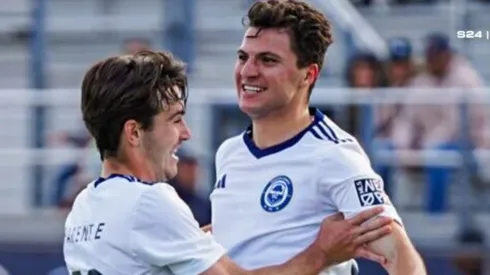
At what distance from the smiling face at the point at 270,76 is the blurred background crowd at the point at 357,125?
13.3 feet

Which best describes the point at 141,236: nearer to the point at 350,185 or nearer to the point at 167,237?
the point at 167,237

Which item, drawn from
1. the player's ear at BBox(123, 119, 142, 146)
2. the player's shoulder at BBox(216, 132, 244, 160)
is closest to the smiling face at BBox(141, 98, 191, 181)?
the player's ear at BBox(123, 119, 142, 146)

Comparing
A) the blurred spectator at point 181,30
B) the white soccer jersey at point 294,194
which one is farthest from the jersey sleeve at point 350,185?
the blurred spectator at point 181,30

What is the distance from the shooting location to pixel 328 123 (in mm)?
4371

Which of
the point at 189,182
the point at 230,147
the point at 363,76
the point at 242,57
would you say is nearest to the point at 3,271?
the point at 189,182

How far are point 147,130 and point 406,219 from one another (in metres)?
4.94

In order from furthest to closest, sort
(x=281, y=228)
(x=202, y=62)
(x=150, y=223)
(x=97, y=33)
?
(x=97, y=33) < (x=202, y=62) < (x=281, y=228) < (x=150, y=223)

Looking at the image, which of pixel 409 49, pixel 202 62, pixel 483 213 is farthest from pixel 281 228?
pixel 202 62

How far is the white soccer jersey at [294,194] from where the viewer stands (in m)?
4.16

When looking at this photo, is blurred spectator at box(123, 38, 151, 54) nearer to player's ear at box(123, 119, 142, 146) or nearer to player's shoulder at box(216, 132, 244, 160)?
player's shoulder at box(216, 132, 244, 160)

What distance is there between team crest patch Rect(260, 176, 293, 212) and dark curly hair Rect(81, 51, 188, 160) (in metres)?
0.54

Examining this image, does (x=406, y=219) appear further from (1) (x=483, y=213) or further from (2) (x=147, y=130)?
(2) (x=147, y=130)

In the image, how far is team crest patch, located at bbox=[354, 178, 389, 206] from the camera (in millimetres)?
4105

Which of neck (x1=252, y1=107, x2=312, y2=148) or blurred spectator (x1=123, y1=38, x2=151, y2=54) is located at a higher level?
neck (x1=252, y1=107, x2=312, y2=148)
